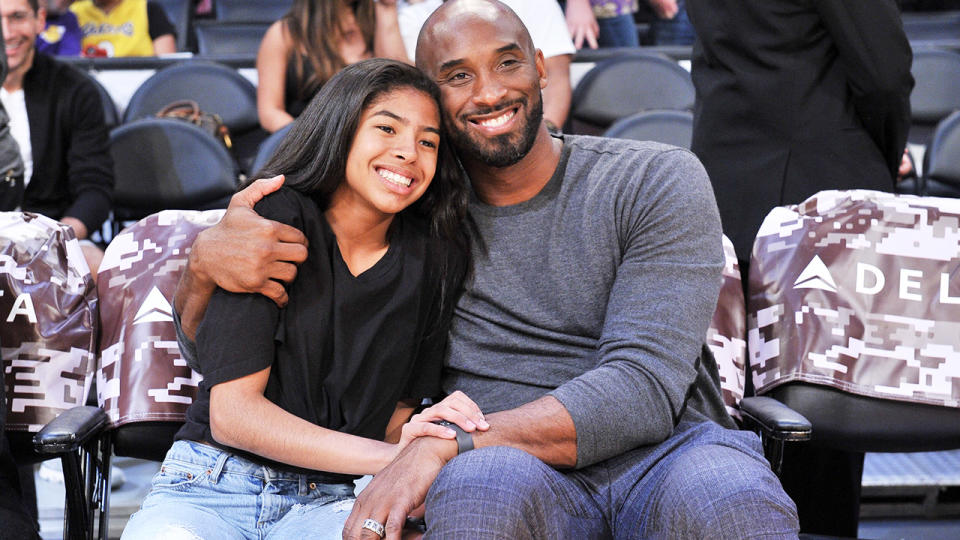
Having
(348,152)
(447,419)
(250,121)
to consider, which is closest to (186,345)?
(348,152)

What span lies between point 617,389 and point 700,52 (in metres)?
1.27

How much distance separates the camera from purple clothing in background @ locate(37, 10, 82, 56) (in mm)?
5070

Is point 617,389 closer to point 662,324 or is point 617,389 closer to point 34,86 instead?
point 662,324

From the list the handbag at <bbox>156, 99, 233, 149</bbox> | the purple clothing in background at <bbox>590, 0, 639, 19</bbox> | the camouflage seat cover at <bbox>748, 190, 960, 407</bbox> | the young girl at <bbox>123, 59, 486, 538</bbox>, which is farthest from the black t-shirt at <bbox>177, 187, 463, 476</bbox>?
the purple clothing in background at <bbox>590, 0, 639, 19</bbox>

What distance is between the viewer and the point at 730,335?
7.80ft

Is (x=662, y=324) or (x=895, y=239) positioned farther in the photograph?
(x=895, y=239)

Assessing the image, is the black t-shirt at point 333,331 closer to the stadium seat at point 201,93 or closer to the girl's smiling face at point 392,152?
the girl's smiling face at point 392,152

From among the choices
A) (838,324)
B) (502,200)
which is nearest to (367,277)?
(502,200)

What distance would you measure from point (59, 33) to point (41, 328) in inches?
127

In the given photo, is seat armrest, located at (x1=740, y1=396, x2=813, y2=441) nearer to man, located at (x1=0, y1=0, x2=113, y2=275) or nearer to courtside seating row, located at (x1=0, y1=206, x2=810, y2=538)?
courtside seating row, located at (x1=0, y1=206, x2=810, y2=538)

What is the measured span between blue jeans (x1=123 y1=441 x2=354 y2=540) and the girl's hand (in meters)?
0.24

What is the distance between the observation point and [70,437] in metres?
1.94

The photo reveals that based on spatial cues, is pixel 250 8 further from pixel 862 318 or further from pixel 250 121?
pixel 862 318

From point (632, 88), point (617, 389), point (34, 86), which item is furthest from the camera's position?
point (632, 88)
